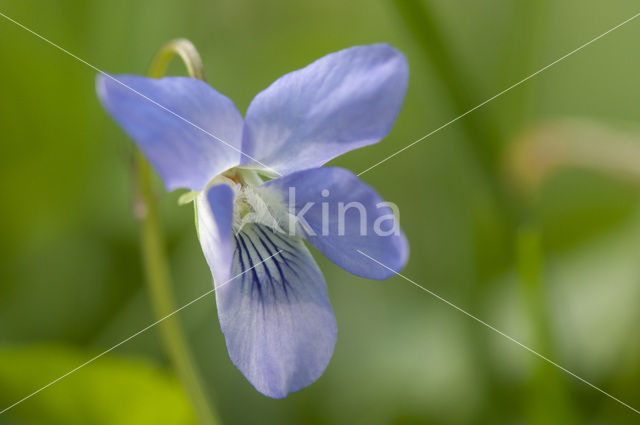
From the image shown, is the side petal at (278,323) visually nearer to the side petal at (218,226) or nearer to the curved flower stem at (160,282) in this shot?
the side petal at (218,226)

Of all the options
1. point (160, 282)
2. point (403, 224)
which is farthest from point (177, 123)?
point (403, 224)

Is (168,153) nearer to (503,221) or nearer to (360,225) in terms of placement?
(360,225)

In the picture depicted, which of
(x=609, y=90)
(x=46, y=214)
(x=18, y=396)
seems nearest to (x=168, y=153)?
(x=18, y=396)

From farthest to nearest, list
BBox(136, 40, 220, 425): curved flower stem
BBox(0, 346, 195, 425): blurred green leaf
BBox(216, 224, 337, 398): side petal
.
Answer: BBox(0, 346, 195, 425): blurred green leaf
BBox(136, 40, 220, 425): curved flower stem
BBox(216, 224, 337, 398): side petal

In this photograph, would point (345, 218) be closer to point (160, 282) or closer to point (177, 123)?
point (177, 123)

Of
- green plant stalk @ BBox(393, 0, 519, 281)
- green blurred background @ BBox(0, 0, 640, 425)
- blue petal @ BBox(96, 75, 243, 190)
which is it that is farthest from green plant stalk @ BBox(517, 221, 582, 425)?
blue petal @ BBox(96, 75, 243, 190)

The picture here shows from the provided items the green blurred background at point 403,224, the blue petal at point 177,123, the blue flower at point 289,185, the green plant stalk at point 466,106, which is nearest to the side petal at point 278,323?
the blue flower at point 289,185

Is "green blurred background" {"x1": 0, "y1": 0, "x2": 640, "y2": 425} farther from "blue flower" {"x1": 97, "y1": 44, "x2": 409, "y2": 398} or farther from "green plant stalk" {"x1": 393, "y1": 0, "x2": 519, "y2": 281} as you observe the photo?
"blue flower" {"x1": 97, "y1": 44, "x2": 409, "y2": 398}

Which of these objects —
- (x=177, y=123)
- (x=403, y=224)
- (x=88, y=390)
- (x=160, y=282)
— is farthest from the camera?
(x=403, y=224)
